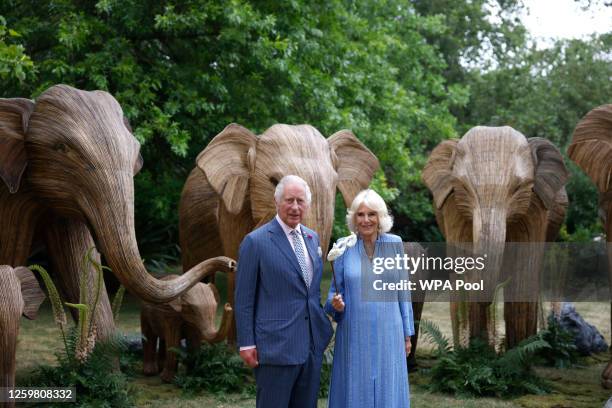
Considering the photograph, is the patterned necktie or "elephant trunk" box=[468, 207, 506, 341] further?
"elephant trunk" box=[468, 207, 506, 341]

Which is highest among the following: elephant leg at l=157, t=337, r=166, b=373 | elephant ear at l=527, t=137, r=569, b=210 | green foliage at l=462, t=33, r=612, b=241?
green foliage at l=462, t=33, r=612, b=241

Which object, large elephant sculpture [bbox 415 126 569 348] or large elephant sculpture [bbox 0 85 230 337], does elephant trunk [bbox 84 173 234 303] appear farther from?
large elephant sculpture [bbox 415 126 569 348]

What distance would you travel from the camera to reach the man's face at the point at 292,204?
457 centimetres

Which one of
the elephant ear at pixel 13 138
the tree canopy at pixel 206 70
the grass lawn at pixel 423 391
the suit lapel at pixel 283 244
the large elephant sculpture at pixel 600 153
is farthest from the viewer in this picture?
the tree canopy at pixel 206 70

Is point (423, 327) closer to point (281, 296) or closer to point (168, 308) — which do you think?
point (168, 308)

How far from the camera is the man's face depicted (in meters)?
4.57

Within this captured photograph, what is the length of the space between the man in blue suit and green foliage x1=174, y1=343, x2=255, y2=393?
270 cm

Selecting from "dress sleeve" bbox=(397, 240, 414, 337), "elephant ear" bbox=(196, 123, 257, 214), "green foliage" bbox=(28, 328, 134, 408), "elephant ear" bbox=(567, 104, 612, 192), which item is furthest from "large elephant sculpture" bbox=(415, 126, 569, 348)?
"green foliage" bbox=(28, 328, 134, 408)

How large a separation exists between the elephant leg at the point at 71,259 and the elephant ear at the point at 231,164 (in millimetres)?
1174

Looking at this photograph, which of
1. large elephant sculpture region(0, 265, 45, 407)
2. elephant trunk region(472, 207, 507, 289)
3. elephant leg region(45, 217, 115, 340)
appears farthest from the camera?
elephant trunk region(472, 207, 507, 289)

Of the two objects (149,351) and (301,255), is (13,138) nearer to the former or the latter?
(301,255)

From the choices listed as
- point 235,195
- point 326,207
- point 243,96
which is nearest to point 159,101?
point 243,96

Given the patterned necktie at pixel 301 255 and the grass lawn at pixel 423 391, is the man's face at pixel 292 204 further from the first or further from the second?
the grass lawn at pixel 423 391

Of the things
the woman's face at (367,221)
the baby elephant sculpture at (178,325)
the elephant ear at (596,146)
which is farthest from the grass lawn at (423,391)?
the woman's face at (367,221)
